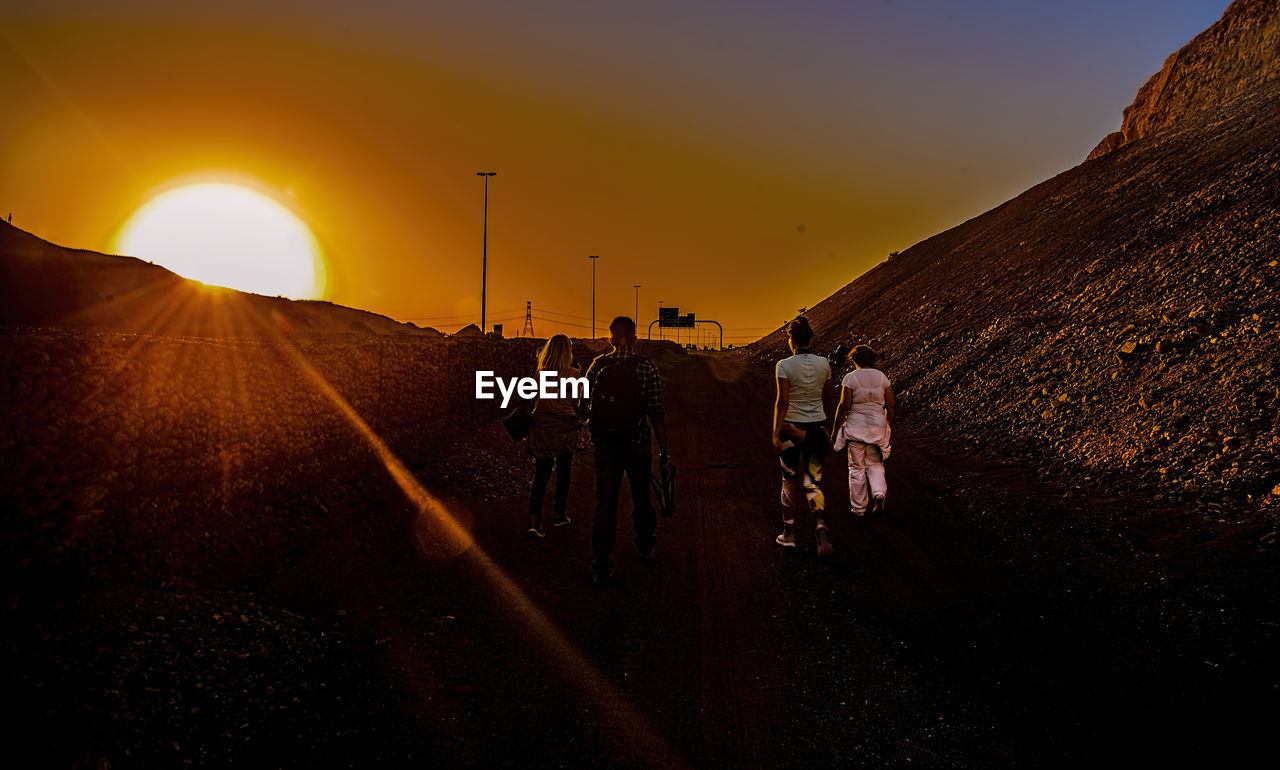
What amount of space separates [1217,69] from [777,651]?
44111mm

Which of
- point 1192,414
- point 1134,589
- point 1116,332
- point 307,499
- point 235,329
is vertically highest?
point 235,329

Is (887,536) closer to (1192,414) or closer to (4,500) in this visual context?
(1192,414)

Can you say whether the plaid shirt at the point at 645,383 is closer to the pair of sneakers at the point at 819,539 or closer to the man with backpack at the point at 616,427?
the man with backpack at the point at 616,427

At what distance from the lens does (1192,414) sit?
364 inches

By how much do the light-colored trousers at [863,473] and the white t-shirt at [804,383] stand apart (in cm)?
129

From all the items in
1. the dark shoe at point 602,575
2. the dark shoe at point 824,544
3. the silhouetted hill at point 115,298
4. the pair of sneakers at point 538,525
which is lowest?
the dark shoe at point 602,575

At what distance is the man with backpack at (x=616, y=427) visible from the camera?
5766 millimetres

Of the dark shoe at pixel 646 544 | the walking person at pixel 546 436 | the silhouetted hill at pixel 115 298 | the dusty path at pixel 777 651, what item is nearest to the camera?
the dusty path at pixel 777 651

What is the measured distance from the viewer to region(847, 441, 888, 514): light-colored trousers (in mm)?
7582

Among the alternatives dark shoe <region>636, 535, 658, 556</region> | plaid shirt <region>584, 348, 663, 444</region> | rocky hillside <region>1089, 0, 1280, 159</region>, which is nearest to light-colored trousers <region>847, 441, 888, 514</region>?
dark shoe <region>636, 535, 658, 556</region>

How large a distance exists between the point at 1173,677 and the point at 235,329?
42457 millimetres

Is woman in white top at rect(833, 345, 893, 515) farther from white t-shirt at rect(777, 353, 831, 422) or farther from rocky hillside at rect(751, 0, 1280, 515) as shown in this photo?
rocky hillside at rect(751, 0, 1280, 515)

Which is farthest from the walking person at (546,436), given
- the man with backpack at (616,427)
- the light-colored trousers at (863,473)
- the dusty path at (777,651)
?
the light-colored trousers at (863,473)

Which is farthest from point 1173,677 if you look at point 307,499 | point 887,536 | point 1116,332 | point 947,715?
point 1116,332
